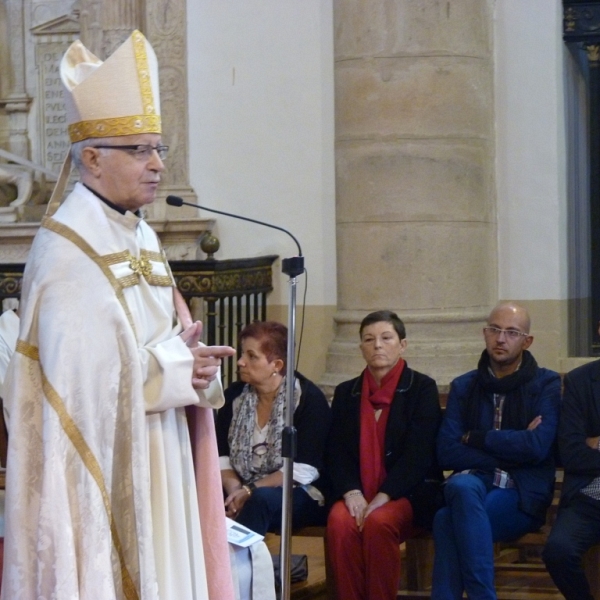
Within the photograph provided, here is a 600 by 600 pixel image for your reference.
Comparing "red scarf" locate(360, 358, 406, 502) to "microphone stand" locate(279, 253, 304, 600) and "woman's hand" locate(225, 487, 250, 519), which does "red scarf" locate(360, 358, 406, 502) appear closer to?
"woman's hand" locate(225, 487, 250, 519)

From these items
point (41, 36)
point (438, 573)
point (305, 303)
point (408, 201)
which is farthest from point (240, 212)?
point (438, 573)

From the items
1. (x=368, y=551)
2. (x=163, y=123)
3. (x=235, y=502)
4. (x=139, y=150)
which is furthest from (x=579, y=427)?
→ (x=163, y=123)

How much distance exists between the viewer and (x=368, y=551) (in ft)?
16.0

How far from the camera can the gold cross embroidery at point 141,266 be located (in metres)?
3.23

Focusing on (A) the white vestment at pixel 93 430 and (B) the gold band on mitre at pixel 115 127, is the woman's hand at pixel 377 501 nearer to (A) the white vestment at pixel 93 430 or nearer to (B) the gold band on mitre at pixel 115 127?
(A) the white vestment at pixel 93 430

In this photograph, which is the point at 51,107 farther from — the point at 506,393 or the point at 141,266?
the point at 141,266

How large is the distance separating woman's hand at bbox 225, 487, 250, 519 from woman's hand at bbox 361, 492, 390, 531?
0.48m

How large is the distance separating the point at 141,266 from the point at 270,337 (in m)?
1.89

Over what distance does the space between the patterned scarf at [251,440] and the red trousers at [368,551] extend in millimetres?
355

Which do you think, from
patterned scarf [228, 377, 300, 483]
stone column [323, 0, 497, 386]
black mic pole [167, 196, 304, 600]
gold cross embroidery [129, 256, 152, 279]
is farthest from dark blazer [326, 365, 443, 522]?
gold cross embroidery [129, 256, 152, 279]

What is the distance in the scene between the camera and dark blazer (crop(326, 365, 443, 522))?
5012 mm

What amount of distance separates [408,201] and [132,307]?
384 centimetres

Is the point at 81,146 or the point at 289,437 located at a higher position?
the point at 81,146

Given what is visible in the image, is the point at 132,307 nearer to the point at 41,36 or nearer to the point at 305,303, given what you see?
the point at 305,303
